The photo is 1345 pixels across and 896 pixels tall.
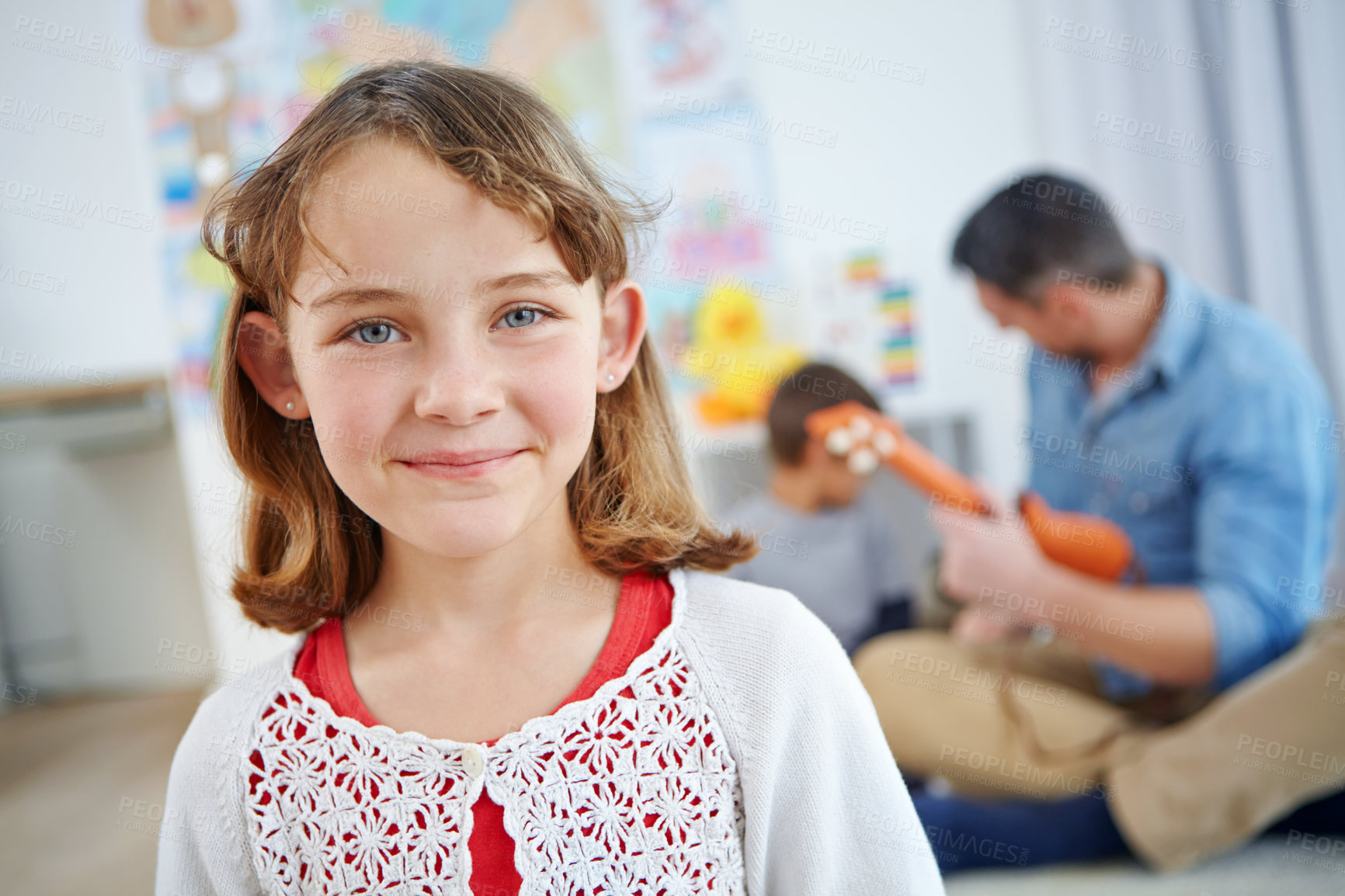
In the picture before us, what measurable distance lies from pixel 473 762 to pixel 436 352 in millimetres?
221

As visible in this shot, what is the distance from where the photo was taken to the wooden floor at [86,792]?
1506 mm

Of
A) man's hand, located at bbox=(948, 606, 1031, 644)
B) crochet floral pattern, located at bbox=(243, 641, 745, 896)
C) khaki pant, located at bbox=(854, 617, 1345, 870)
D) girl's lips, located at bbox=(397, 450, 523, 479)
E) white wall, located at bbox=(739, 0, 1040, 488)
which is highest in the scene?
white wall, located at bbox=(739, 0, 1040, 488)

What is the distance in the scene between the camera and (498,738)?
56cm


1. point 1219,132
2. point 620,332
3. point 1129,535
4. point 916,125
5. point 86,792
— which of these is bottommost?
point 86,792

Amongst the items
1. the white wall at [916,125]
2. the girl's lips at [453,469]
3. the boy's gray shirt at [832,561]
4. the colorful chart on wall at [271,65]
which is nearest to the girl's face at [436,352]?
the girl's lips at [453,469]

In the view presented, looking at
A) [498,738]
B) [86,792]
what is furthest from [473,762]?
[86,792]

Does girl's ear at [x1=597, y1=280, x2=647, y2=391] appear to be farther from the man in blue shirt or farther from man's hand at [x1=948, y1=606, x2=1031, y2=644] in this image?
man's hand at [x1=948, y1=606, x2=1031, y2=644]

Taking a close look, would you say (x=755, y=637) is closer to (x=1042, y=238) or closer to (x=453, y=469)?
(x=453, y=469)

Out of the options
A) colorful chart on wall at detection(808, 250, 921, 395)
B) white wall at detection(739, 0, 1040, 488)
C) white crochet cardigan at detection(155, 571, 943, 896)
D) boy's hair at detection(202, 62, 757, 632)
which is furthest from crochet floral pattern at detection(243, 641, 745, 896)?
white wall at detection(739, 0, 1040, 488)

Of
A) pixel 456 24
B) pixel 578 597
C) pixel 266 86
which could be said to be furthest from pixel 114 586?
pixel 578 597

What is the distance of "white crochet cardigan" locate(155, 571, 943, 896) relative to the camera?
539mm

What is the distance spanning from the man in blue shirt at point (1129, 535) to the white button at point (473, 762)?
31.8 inches

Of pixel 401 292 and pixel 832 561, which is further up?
pixel 401 292

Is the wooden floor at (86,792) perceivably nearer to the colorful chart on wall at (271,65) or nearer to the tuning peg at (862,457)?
the colorful chart on wall at (271,65)
